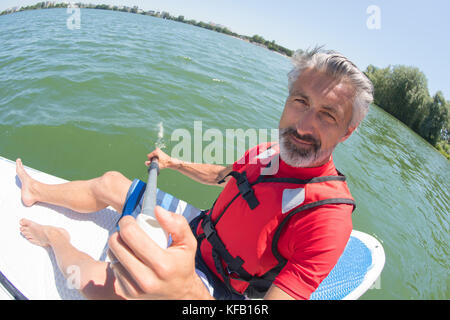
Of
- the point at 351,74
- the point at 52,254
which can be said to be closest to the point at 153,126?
the point at 52,254

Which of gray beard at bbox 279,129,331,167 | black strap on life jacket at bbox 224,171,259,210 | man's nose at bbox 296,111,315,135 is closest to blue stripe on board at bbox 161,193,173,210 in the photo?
black strap on life jacket at bbox 224,171,259,210

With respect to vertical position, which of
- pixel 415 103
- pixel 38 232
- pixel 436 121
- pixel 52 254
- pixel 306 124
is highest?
pixel 415 103

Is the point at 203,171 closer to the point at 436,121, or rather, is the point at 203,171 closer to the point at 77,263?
the point at 77,263

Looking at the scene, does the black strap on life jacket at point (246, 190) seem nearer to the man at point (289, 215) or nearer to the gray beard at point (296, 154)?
the man at point (289, 215)

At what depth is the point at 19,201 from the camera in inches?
94.0

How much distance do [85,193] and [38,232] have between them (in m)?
0.49

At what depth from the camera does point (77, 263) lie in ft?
5.70

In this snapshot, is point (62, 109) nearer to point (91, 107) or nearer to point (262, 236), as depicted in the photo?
point (91, 107)

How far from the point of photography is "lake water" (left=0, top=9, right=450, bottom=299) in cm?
421

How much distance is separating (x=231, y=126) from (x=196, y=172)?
15.2ft

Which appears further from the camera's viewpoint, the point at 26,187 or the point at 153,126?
the point at 153,126

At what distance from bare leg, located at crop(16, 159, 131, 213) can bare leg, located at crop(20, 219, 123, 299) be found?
275 millimetres

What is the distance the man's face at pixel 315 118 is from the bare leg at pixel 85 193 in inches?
64.6
